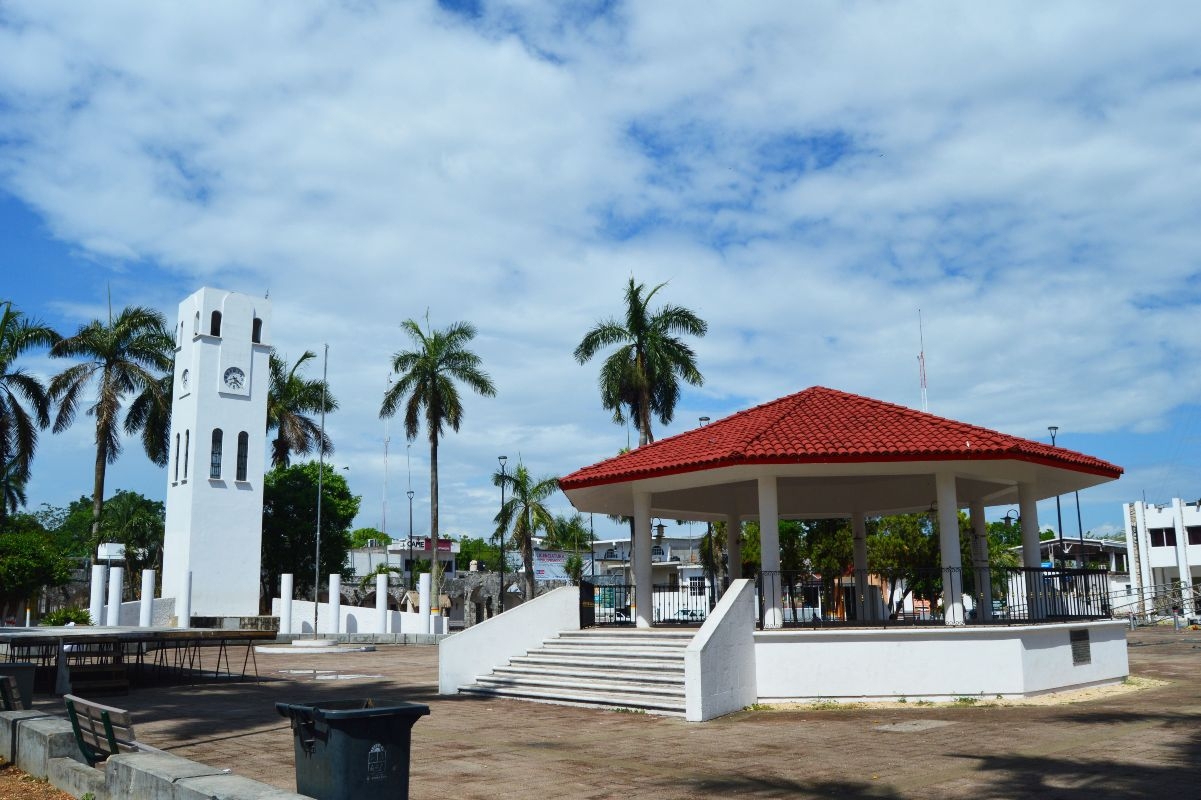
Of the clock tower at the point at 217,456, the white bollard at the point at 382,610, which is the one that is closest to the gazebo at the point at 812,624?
the white bollard at the point at 382,610

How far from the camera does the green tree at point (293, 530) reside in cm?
5294

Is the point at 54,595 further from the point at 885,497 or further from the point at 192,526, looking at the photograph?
the point at 885,497

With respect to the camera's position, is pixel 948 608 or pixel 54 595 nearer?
pixel 948 608

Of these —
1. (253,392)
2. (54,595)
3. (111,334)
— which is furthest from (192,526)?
(54,595)

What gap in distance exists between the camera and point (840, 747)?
11.3 meters

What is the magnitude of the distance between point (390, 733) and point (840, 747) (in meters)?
6.31

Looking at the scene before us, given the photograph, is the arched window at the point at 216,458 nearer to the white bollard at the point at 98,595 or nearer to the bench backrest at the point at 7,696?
the white bollard at the point at 98,595

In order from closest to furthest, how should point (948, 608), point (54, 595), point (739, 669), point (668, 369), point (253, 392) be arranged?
point (739, 669) → point (948, 608) → point (668, 369) → point (253, 392) → point (54, 595)

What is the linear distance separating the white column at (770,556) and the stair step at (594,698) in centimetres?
253

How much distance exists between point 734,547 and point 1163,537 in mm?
54343

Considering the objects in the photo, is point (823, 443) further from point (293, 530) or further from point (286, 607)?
point (293, 530)

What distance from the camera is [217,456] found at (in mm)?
40594

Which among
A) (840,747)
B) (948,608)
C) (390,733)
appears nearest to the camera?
(390,733)

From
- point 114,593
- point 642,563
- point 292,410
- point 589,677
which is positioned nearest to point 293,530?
point 292,410
